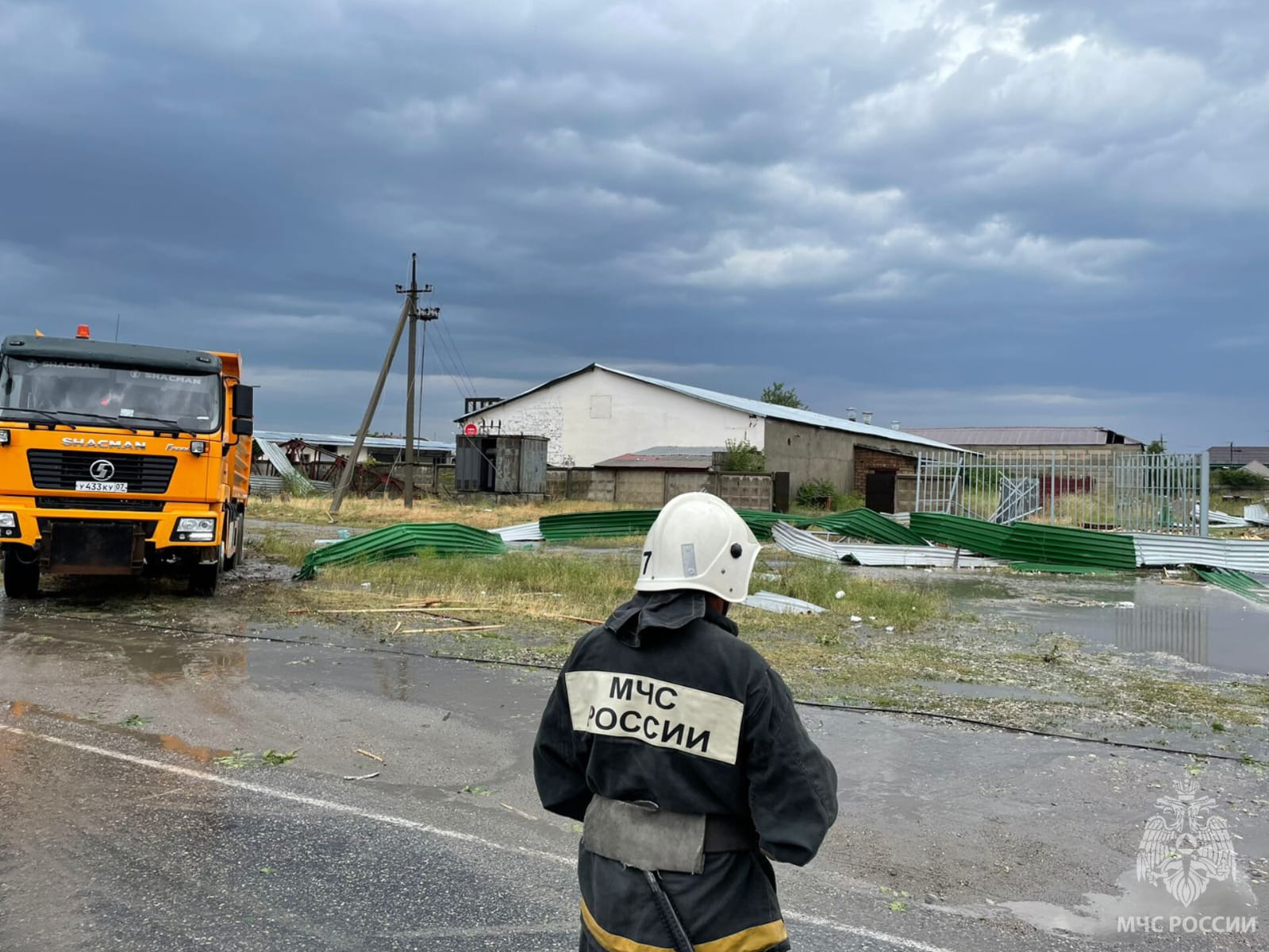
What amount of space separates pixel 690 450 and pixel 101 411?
115 feet

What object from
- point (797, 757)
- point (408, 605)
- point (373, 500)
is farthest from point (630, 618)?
point (373, 500)

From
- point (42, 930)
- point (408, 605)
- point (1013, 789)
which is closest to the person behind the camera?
point (42, 930)

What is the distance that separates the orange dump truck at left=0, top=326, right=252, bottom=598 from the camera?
10.9 metres

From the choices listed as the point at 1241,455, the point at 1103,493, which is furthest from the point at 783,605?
the point at 1241,455

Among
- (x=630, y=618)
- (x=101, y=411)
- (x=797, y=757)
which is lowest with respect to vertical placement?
(x=797, y=757)

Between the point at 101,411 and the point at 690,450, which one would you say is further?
the point at 690,450

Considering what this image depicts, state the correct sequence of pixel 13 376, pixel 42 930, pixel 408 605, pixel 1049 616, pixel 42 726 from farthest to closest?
1. pixel 1049 616
2. pixel 408 605
3. pixel 13 376
4. pixel 42 726
5. pixel 42 930

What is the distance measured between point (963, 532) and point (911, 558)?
1686 millimetres

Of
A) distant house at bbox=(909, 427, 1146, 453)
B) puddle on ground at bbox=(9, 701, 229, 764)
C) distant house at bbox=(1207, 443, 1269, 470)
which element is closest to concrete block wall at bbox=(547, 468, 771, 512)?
puddle on ground at bbox=(9, 701, 229, 764)

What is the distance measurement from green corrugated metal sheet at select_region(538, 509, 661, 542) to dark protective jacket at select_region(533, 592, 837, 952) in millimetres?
21587

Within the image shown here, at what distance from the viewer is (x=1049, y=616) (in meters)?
13.4

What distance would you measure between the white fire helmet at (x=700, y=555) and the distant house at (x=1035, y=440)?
8441cm

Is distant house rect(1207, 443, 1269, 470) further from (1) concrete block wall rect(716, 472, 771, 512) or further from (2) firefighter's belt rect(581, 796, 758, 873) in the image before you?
(2) firefighter's belt rect(581, 796, 758, 873)

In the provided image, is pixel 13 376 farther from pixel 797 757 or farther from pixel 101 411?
pixel 797 757
